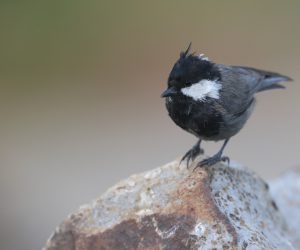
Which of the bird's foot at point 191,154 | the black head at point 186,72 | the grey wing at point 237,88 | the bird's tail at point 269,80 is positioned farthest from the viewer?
the bird's tail at point 269,80

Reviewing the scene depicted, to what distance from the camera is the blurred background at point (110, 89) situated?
33.7ft

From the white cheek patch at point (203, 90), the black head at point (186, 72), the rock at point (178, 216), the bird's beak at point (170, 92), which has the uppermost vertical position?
the black head at point (186, 72)

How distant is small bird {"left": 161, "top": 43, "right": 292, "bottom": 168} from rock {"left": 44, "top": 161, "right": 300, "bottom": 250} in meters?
0.32

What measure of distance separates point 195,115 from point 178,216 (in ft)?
3.33

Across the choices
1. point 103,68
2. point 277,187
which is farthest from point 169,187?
point 103,68

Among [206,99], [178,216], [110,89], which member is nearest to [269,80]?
[206,99]

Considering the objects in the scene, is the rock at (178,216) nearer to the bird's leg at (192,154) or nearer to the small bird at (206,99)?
the bird's leg at (192,154)

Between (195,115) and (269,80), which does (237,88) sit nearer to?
(195,115)

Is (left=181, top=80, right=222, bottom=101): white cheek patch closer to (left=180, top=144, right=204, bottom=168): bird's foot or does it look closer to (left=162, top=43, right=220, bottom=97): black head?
(left=162, top=43, right=220, bottom=97): black head

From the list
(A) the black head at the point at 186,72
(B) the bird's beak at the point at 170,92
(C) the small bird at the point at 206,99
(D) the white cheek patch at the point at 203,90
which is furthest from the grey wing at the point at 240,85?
(B) the bird's beak at the point at 170,92

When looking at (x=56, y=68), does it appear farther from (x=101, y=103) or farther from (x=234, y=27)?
(x=234, y=27)

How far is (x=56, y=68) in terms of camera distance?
41.3 ft

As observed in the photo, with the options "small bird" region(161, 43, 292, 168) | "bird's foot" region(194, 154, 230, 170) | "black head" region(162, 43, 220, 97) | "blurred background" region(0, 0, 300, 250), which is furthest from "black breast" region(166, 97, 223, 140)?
"blurred background" region(0, 0, 300, 250)

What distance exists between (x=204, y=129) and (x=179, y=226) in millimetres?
1112
